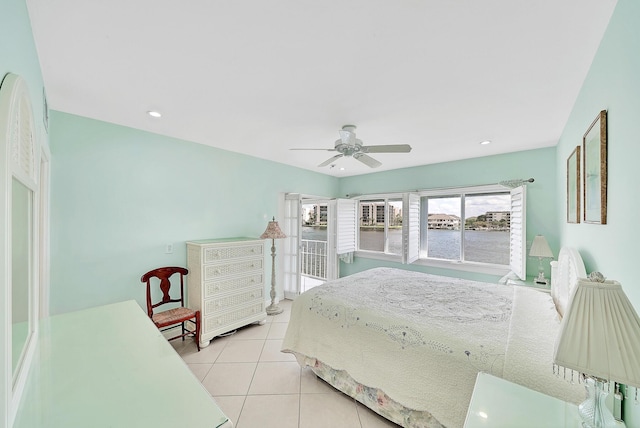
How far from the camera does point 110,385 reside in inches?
37.6

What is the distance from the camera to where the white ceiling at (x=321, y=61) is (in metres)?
1.17

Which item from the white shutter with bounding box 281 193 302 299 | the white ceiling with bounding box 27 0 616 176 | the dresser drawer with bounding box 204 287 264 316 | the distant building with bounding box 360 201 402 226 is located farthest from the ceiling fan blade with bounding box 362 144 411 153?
the distant building with bounding box 360 201 402 226

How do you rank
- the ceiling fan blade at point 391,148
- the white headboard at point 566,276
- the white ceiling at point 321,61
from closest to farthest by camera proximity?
1. the white ceiling at point 321,61
2. the white headboard at point 566,276
3. the ceiling fan blade at point 391,148

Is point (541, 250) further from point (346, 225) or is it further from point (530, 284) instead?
point (346, 225)

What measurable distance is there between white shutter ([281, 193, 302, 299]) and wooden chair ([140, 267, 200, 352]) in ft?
5.78

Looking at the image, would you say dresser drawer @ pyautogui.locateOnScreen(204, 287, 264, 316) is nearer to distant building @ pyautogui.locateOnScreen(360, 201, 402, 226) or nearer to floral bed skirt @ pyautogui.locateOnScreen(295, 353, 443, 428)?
floral bed skirt @ pyautogui.locateOnScreen(295, 353, 443, 428)

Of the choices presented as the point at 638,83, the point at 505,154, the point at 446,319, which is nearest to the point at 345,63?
the point at 638,83

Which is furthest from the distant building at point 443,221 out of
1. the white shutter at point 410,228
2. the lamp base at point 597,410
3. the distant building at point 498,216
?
the lamp base at point 597,410

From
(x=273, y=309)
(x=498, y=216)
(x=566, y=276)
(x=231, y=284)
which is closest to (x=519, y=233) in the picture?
(x=498, y=216)

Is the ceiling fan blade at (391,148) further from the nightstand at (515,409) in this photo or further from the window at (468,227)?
the window at (468,227)

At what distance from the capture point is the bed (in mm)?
1428

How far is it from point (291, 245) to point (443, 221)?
105 inches

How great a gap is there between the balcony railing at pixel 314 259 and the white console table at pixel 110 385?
4.24 m

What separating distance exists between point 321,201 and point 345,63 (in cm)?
351
